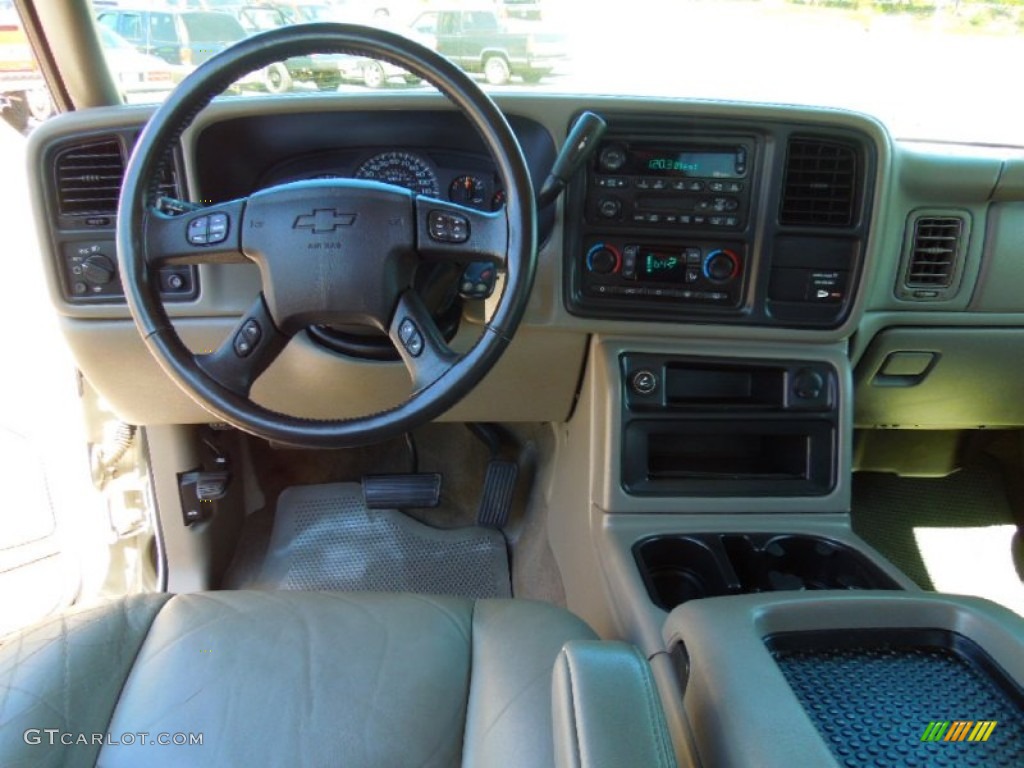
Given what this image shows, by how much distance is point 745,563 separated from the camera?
1.55 metres

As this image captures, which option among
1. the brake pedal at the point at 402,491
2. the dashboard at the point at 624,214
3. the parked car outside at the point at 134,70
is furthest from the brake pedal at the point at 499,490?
the parked car outside at the point at 134,70

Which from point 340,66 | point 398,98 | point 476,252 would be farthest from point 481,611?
point 340,66

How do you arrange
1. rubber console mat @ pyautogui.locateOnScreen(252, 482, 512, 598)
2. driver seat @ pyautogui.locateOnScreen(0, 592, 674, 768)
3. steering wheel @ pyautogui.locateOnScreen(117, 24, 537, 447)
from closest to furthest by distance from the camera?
driver seat @ pyautogui.locateOnScreen(0, 592, 674, 768), steering wheel @ pyautogui.locateOnScreen(117, 24, 537, 447), rubber console mat @ pyautogui.locateOnScreen(252, 482, 512, 598)

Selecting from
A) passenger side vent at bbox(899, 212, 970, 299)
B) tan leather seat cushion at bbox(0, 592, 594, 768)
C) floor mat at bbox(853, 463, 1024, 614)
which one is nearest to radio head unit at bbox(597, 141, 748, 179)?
passenger side vent at bbox(899, 212, 970, 299)

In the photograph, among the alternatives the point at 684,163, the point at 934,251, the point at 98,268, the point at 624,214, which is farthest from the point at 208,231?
the point at 934,251

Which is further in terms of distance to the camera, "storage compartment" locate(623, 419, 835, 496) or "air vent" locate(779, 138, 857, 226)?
"storage compartment" locate(623, 419, 835, 496)

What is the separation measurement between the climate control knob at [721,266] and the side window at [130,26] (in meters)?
1.20

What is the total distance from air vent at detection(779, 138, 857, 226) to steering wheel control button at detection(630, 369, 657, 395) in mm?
398

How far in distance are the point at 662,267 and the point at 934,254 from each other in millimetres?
622

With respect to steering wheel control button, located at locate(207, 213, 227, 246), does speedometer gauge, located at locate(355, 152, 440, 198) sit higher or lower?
higher

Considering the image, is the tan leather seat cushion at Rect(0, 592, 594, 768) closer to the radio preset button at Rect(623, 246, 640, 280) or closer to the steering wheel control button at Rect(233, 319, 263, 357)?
the steering wheel control button at Rect(233, 319, 263, 357)

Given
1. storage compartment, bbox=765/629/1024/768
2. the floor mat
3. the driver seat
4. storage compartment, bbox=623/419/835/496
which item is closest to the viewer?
storage compartment, bbox=765/629/1024/768

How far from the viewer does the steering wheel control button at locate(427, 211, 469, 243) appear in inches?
46.3

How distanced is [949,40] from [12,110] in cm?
196
